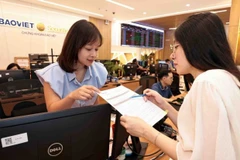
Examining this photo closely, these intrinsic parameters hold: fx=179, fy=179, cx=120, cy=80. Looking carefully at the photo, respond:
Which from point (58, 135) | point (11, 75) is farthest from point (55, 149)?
point (11, 75)

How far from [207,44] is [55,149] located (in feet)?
2.28

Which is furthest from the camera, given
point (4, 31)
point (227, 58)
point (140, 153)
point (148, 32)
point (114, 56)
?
point (148, 32)

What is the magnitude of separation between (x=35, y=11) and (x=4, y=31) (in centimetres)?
124

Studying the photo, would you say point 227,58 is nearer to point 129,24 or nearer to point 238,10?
point 238,10

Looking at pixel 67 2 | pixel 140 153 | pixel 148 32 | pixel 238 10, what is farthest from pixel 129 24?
pixel 140 153

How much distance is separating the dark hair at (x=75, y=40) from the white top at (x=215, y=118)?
70cm

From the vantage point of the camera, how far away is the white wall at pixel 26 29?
553cm

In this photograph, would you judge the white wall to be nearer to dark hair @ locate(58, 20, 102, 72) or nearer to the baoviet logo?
the baoviet logo

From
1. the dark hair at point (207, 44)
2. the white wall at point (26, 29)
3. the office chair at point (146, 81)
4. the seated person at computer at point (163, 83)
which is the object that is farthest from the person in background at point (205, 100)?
the white wall at point (26, 29)

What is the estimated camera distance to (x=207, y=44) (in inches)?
28.2

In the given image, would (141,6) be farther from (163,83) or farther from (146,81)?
(163,83)

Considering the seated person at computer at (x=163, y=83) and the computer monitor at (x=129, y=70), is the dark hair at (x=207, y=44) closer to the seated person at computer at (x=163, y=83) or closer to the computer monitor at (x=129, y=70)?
the seated person at computer at (x=163, y=83)

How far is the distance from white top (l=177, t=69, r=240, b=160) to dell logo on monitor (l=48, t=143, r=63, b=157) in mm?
474

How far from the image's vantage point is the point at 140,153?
3.90 feet
